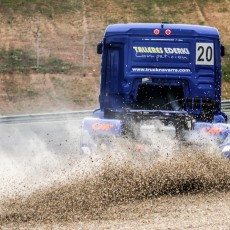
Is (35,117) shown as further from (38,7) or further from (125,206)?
(38,7)

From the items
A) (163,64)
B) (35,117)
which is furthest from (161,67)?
(35,117)

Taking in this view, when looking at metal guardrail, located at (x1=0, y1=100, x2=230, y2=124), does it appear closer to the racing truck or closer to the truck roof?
the racing truck

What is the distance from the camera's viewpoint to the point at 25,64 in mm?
34125

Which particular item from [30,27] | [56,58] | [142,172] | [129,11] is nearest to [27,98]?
[56,58]

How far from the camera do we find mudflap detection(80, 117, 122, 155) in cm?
1056

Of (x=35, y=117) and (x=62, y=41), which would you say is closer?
(x=35, y=117)

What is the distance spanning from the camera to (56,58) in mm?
35750

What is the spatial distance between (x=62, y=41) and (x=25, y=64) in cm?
504

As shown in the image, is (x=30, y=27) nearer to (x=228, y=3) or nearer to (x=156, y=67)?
(x=228, y=3)

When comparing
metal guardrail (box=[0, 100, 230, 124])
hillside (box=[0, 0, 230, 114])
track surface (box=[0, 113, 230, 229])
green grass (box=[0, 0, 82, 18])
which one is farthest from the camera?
green grass (box=[0, 0, 82, 18])

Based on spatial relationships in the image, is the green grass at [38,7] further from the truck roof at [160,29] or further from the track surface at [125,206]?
the track surface at [125,206]

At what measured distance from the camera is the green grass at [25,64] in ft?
109

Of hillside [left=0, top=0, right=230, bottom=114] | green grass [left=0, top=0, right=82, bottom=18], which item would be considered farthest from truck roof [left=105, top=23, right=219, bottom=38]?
green grass [left=0, top=0, right=82, bottom=18]

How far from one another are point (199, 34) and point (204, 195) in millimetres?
4196
